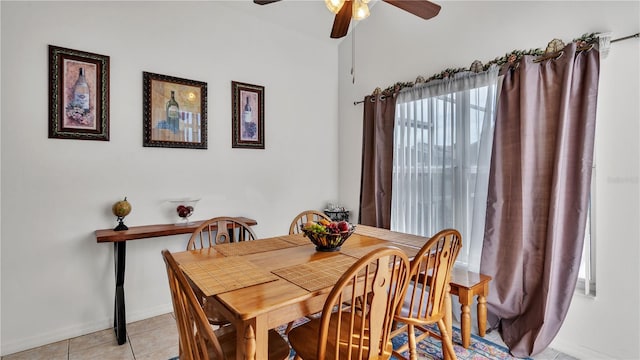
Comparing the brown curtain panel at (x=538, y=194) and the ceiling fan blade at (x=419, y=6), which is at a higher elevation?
the ceiling fan blade at (x=419, y=6)

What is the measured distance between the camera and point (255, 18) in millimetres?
3330

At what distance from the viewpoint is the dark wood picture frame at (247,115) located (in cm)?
320

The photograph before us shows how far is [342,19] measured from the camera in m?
2.09

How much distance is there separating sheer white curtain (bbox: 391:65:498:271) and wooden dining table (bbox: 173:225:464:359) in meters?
0.73

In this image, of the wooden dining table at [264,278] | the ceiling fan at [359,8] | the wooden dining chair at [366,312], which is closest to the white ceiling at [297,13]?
the ceiling fan at [359,8]

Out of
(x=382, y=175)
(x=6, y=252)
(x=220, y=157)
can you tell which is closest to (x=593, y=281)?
(x=382, y=175)

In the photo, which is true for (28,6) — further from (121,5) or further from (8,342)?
(8,342)

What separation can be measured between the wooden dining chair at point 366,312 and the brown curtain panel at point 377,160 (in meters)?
1.92

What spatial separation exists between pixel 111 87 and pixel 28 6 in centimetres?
68

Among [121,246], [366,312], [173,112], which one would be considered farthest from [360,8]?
[121,246]

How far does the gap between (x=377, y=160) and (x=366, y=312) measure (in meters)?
2.25

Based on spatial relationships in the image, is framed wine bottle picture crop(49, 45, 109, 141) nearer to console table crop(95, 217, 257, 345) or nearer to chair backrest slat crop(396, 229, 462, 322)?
console table crop(95, 217, 257, 345)

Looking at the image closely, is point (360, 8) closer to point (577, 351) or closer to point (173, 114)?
point (173, 114)

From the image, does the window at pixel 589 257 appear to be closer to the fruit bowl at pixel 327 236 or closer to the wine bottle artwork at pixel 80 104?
the fruit bowl at pixel 327 236
